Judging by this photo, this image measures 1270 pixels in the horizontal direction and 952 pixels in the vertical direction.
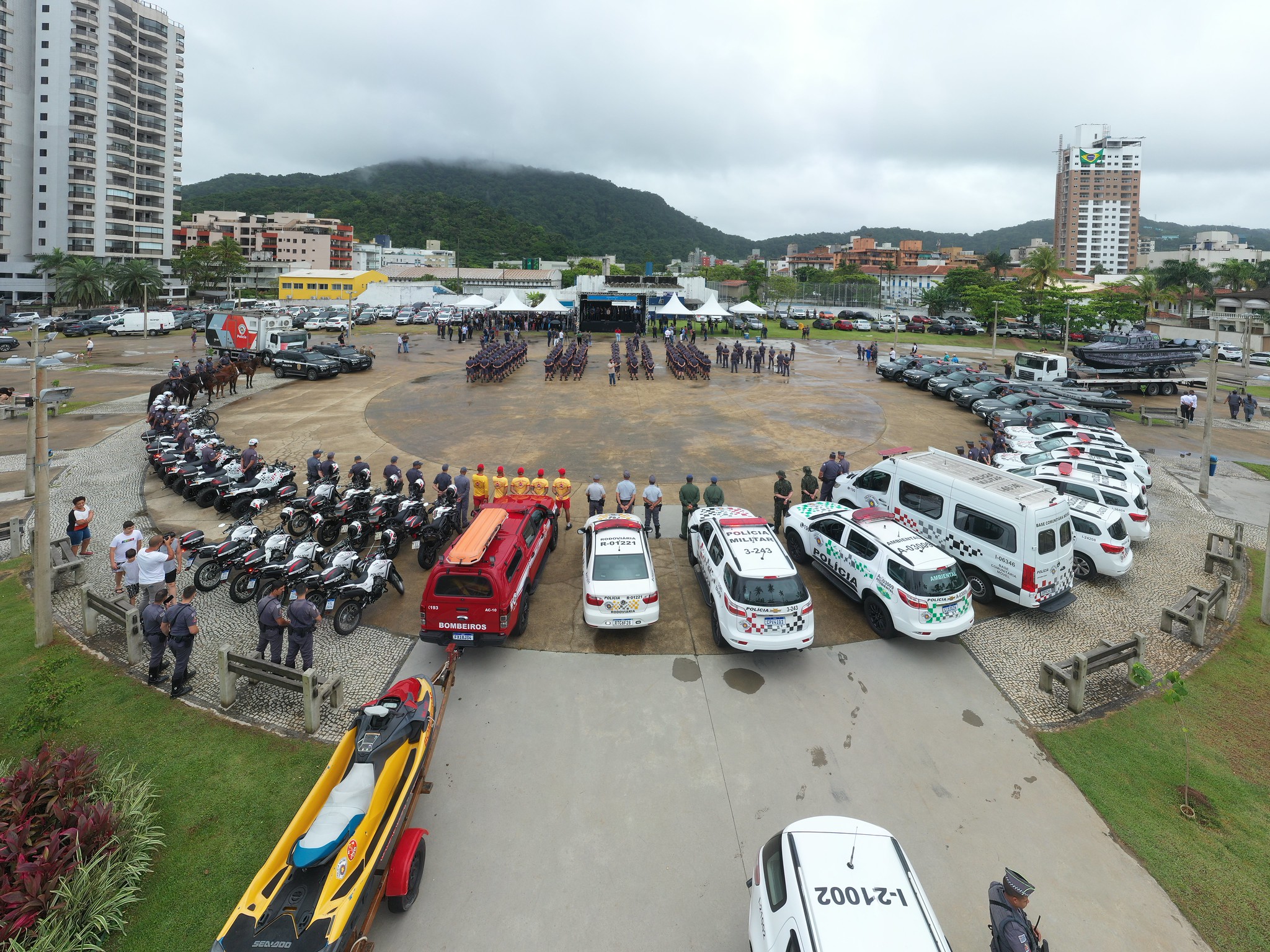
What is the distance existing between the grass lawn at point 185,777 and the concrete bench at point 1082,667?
9.38 metres

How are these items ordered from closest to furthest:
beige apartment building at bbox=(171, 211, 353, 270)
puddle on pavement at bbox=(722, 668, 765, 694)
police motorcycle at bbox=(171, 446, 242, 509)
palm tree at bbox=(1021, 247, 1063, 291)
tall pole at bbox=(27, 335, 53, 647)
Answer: puddle on pavement at bbox=(722, 668, 765, 694) → tall pole at bbox=(27, 335, 53, 647) → police motorcycle at bbox=(171, 446, 242, 509) → palm tree at bbox=(1021, 247, 1063, 291) → beige apartment building at bbox=(171, 211, 353, 270)

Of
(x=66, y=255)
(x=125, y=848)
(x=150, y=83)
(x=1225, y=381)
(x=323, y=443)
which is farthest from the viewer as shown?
(x=150, y=83)

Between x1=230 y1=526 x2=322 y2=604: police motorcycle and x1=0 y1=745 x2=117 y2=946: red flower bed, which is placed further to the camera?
x1=230 y1=526 x2=322 y2=604: police motorcycle

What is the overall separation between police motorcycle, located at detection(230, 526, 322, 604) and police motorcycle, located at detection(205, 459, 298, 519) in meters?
3.82

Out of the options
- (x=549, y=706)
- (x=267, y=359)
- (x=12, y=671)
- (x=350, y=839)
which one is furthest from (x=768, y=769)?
(x=267, y=359)

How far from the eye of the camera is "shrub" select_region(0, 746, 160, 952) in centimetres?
505

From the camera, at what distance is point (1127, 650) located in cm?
915

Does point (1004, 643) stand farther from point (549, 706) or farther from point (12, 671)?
point (12, 671)

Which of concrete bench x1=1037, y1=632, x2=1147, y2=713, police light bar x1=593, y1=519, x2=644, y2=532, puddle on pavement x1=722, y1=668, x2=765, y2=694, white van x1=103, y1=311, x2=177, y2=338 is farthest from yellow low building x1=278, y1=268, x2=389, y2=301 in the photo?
concrete bench x1=1037, y1=632, x2=1147, y2=713

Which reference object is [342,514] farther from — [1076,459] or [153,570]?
[1076,459]

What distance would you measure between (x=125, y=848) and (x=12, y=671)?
4.87 meters

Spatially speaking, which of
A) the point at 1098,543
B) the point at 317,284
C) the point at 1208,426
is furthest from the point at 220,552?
the point at 317,284

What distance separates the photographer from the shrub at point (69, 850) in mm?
5055

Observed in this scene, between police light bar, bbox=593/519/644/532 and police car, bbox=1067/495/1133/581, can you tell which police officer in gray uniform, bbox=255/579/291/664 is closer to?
police light bar, bbox=593/519/644/532
